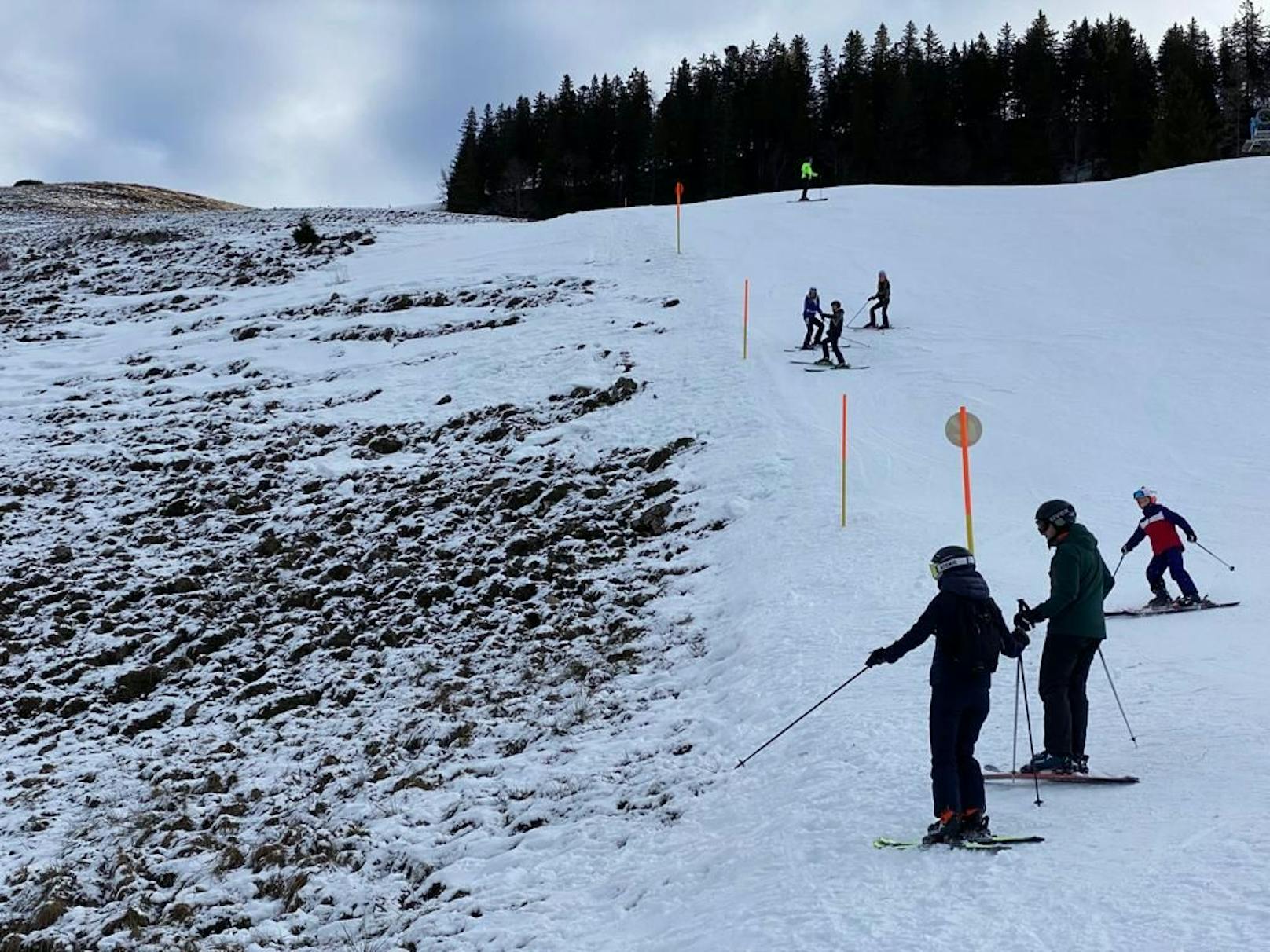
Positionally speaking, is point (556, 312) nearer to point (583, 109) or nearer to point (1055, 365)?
point (1055, 365)

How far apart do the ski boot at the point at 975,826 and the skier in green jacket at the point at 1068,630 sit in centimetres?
102

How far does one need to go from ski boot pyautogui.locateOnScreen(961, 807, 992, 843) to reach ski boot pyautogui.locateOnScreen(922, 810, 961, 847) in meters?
0.03

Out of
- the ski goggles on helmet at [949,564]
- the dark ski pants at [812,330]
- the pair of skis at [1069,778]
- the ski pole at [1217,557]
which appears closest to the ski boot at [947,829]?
the pair of skis at [1069,778]

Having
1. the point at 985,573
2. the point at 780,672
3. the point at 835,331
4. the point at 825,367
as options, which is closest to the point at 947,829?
the point at 780,672

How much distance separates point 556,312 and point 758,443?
10490 millimetres

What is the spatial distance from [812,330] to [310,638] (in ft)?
45.7

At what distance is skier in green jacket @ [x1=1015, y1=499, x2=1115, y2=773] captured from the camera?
6539mm

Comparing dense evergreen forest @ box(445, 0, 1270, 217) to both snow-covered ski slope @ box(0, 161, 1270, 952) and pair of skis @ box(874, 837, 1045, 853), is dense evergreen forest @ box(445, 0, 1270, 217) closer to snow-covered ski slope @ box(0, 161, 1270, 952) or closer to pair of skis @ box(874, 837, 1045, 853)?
snow-covered ski slope @ box(0, 161, 1270, 952)

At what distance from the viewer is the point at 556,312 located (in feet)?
84.1

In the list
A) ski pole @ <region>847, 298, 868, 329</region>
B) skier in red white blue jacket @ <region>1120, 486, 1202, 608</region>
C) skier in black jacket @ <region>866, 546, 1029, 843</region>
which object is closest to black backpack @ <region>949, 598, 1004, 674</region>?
skier in black jacket @ <region>866, 546, 1029, 843</region>

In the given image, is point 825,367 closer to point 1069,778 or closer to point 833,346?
point 833,346

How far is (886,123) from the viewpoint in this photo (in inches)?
2776

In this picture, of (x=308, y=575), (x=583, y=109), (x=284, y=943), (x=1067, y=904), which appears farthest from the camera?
(x=583, y=109)

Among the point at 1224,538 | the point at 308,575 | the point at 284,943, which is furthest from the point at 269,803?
the point at 1224,538
